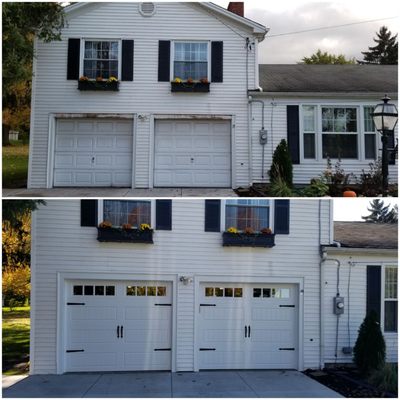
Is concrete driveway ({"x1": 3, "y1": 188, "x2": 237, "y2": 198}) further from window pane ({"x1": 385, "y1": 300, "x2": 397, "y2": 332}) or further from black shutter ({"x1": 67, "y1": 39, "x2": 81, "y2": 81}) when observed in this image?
window pane ({"x1": 385, "y1": 300, "x2": 397, "y2": 332})

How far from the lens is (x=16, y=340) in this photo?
11.2 metres

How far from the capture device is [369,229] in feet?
36.0

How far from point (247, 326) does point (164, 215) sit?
2.71 metres

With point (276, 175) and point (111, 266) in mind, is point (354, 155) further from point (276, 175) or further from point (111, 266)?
point (111, 266)

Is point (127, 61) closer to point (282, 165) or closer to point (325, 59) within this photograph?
point (282, 165)

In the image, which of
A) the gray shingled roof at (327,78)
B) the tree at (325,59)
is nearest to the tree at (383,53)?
the tree at (325,59)

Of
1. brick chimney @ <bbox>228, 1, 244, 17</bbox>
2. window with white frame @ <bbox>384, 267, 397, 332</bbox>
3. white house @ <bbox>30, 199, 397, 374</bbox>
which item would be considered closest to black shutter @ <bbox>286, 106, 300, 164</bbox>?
white house @ <bbox>30, 199, 397, 374</bbox>

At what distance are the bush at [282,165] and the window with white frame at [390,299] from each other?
310cm

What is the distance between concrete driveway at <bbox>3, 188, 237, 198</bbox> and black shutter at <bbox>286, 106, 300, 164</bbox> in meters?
1.91

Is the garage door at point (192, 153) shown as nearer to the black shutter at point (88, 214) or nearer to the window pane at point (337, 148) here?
the window pane at point (337, 148)

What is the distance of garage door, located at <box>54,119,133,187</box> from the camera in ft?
40.2

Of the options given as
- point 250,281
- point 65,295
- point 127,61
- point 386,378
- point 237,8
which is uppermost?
point 237,8

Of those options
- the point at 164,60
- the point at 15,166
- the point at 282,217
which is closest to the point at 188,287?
the point at 282,217

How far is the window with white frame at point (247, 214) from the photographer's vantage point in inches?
383
